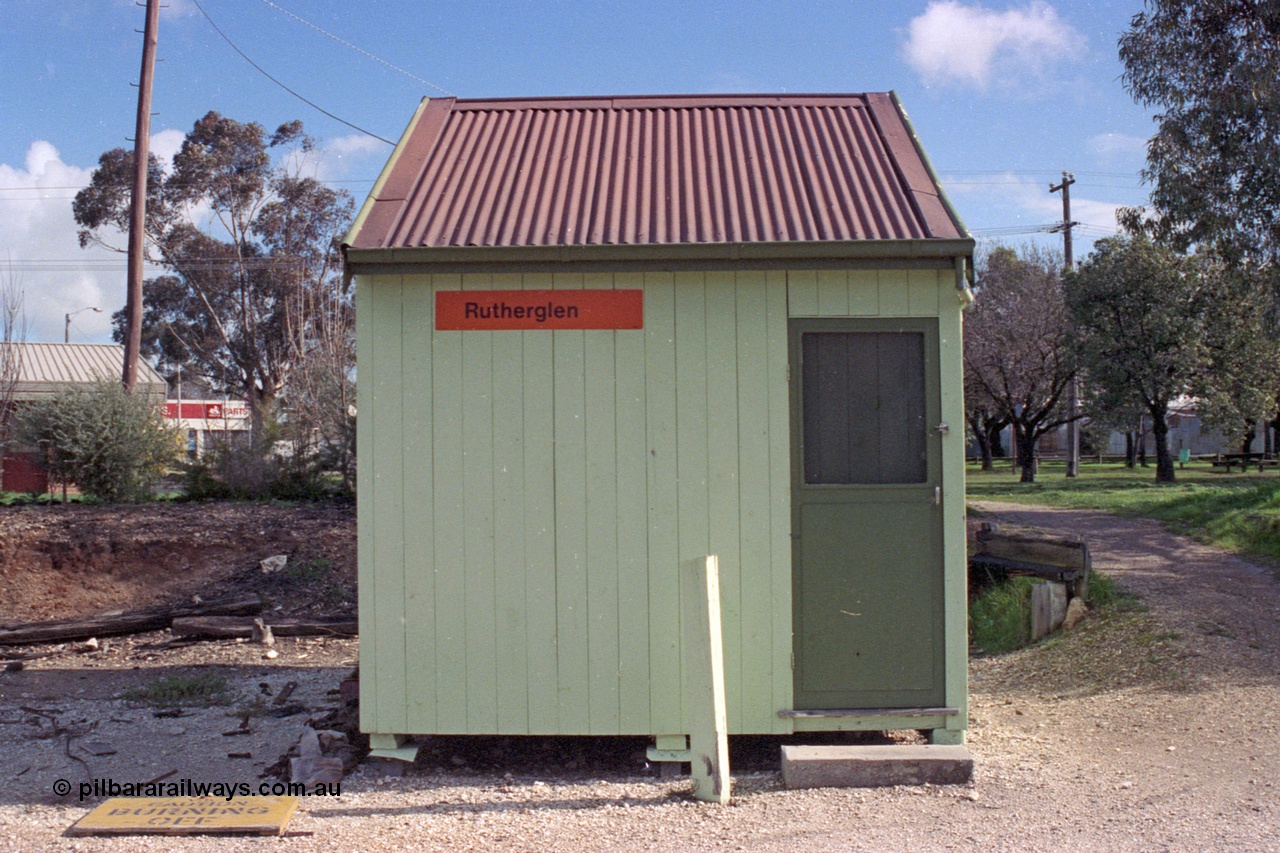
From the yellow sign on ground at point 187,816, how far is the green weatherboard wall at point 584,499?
0.77m

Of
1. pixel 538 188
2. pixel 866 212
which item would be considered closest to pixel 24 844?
pixel 538 188

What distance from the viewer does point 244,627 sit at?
29.9ft

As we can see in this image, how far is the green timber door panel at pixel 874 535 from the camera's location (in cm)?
523

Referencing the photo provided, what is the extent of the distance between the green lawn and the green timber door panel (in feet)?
Answer: 24.4

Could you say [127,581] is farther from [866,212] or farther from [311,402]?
[866,212]

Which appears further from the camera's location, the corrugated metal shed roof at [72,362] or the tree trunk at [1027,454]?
the corrugated metal shed roof at [72,362]

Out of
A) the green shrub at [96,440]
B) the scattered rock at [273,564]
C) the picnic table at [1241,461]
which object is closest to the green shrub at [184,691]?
the scattered rock at [273,564]

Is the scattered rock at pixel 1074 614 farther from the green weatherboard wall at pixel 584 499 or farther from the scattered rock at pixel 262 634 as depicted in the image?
the scattered rock at pixel 262 634

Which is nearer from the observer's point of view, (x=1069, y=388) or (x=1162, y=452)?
(x=1162, y=452)

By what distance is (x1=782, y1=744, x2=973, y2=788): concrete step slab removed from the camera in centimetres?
482

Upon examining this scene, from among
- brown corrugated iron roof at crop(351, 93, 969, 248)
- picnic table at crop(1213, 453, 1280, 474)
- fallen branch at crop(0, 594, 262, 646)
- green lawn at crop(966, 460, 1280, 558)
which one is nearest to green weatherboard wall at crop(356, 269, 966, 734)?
brown corrugated iron roof at crop(351, 93, 969, 248)

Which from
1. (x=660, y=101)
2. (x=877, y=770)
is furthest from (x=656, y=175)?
(x=877, y=770)

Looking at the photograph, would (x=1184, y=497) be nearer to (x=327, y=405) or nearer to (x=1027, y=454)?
(x=1027, y=454)

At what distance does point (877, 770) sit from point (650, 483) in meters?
1.76
